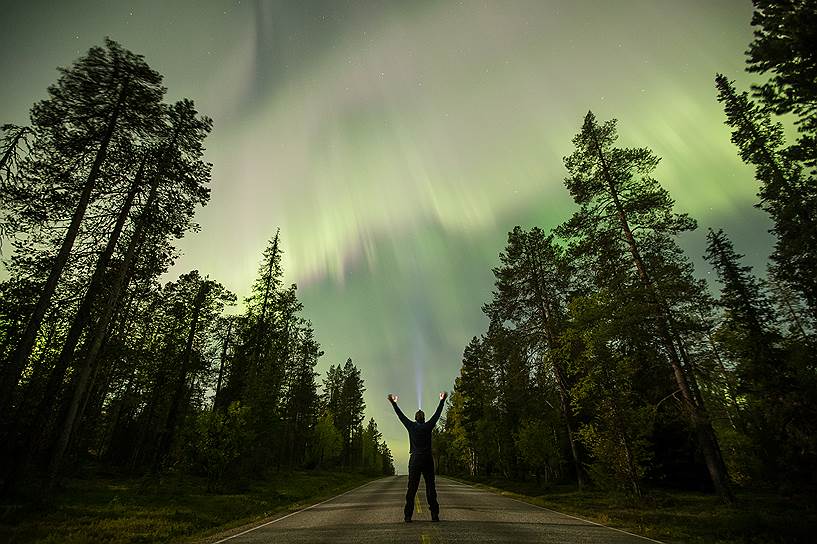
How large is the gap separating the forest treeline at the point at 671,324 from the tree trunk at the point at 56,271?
20.6m

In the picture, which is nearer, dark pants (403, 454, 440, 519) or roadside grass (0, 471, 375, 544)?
dark pants (403, 454, 440, 519)

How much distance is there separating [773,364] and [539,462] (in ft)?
50.4

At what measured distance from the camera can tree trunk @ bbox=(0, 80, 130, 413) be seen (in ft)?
34.8

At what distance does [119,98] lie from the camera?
46.0 feet

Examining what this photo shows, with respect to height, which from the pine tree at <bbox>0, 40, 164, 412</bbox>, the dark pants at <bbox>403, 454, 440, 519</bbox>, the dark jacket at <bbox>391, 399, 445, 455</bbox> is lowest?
the dark pants at <bbox>403, 454, 440, 519</bbox>

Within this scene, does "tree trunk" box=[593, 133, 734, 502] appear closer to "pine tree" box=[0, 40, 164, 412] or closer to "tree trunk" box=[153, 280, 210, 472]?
"pine tree" box=[0, 40, 164, 412]

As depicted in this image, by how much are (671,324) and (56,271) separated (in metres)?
23.3

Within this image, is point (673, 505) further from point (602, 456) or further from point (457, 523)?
point (457, 523)

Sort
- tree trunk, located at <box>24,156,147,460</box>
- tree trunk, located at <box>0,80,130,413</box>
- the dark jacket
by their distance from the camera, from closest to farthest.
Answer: the dark jacket → tree trunk, located at <box>0,80,130,413</box> → tree trunk, located at <box>24,156,147,460</box>

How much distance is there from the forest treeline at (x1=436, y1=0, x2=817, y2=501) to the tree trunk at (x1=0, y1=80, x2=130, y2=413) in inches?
809

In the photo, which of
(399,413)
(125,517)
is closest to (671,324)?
(399,413)

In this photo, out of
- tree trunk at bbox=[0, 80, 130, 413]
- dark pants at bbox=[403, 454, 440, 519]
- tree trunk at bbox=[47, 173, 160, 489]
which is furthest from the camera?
tree trunk at bbox=[47, 173, 160, 489]

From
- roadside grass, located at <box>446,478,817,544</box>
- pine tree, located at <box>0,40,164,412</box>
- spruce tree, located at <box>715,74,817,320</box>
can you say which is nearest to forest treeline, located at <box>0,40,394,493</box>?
pine tree, located at <box>0,40,164,412</box>

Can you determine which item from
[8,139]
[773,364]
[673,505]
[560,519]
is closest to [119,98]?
[8,139]
